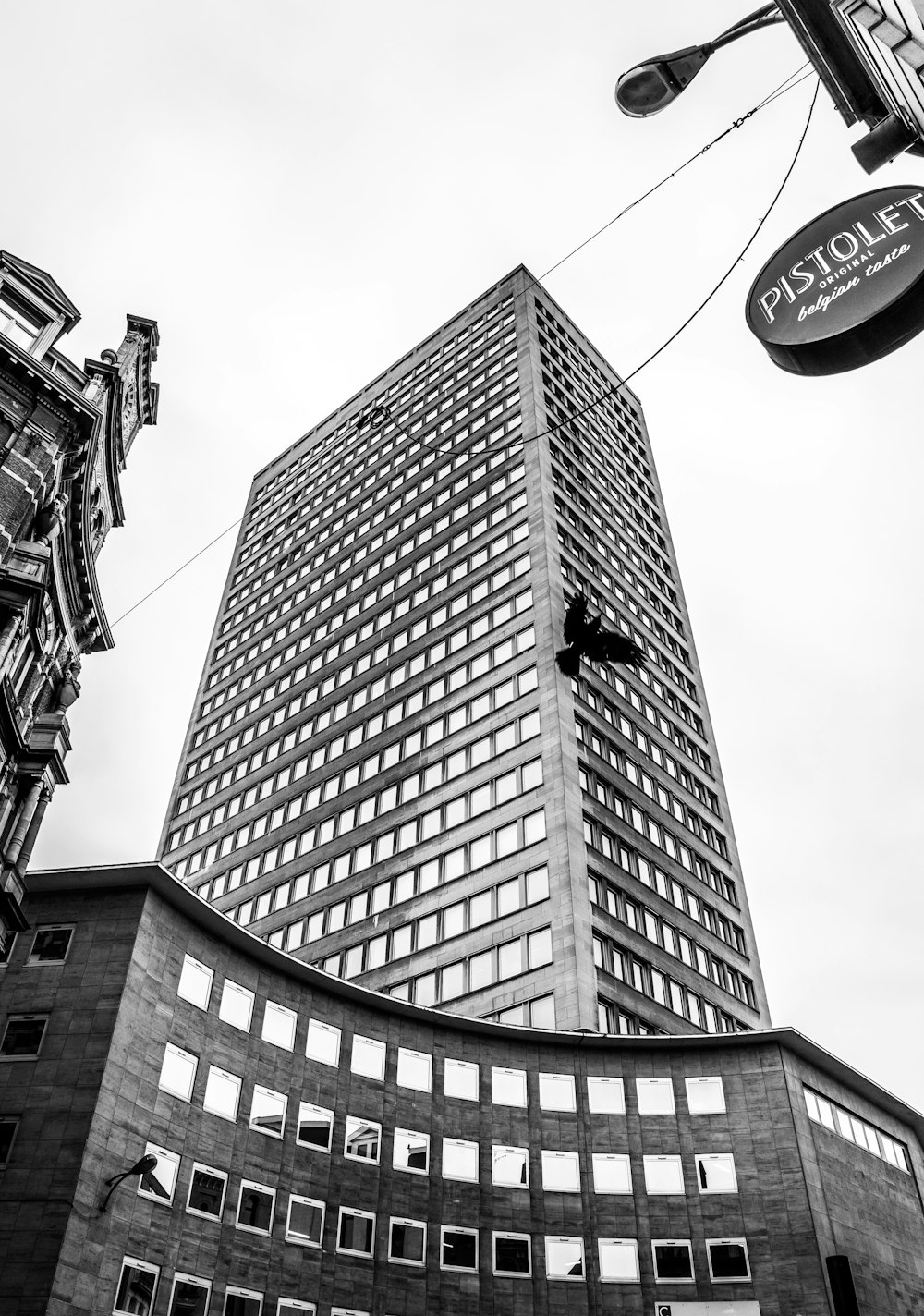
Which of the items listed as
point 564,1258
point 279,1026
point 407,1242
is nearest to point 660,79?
point 279,1026

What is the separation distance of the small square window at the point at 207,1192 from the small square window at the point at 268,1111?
6.84 ft

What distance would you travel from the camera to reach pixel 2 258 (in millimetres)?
42281

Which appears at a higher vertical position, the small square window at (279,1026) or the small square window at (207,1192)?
the small square window at (279,1026)

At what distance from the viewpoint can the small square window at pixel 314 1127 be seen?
115 ft

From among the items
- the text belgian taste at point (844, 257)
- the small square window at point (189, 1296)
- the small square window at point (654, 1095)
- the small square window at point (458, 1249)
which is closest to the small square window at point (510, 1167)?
the small square window at point (458, 1249)

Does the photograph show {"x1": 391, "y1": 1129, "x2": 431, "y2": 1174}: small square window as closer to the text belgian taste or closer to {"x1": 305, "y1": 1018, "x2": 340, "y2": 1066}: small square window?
{"x1": 305, "y1": 1018, "x2": 340, "y2": 1066}: small square window

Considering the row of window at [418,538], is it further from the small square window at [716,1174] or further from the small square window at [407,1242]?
the small square window at [407,1242]

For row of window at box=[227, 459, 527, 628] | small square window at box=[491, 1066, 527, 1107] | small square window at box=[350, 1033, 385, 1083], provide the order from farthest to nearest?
row of window at box=[227, 459, 527, 628] < small square window at box=[491, 1066, 527, 1107] < small square window at box=[350, 1033, 385, 1083]

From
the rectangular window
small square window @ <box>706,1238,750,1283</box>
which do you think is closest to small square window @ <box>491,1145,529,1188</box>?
small square window @ <box>706,1238,750,1283</box>

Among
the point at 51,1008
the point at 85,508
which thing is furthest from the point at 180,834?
the point at 51,1008

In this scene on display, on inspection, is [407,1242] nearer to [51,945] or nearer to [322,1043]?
[322,1043]

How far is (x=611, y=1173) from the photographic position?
1535 inches

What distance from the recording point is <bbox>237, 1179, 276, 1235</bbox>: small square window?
32000mm

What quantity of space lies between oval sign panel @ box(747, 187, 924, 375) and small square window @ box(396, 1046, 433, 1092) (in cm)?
3294
